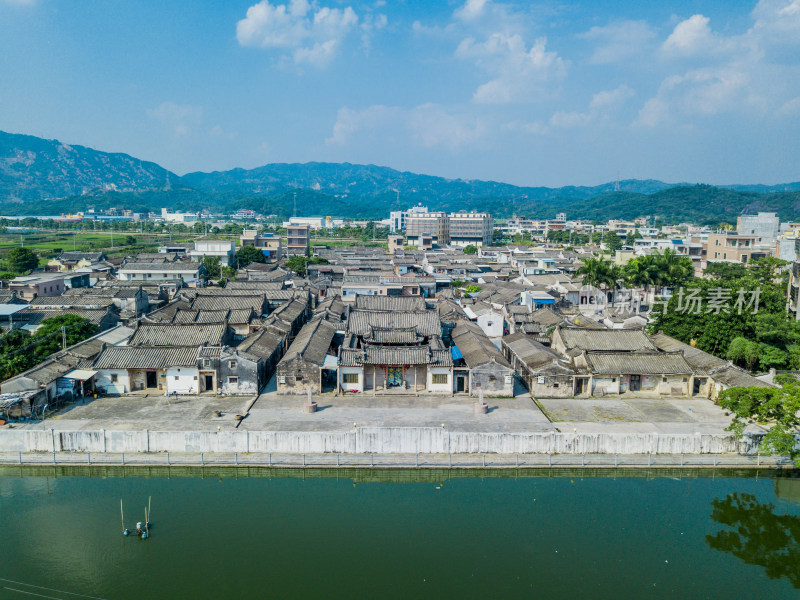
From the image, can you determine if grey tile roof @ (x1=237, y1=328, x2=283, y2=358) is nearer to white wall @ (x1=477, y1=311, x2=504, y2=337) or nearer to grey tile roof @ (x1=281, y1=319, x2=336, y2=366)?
grey tile roof @ (x1=281, y1=319, x2=336, y2=366)

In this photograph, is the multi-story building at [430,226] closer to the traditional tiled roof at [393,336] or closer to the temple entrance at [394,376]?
the traditional tiled roof at [393,336]

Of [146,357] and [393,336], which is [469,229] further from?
[146,357]

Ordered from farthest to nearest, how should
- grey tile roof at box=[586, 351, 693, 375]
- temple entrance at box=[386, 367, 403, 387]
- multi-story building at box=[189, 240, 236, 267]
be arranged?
multi-story building at box=[189, 240, 236, 267] < temple entrance at box=[386, 367, 403, 387] < grey tile roof at box=[586, 351, 693, 375]

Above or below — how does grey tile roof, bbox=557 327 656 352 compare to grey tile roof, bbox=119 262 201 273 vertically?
below

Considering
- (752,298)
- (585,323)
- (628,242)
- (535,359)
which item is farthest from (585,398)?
(628,242)

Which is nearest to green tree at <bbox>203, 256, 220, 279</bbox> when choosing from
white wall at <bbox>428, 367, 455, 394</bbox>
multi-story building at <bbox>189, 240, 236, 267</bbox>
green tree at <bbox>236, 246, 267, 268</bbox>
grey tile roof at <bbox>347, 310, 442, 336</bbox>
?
multi-story building at <bbox>189, 240, 236, 267</bbox>
